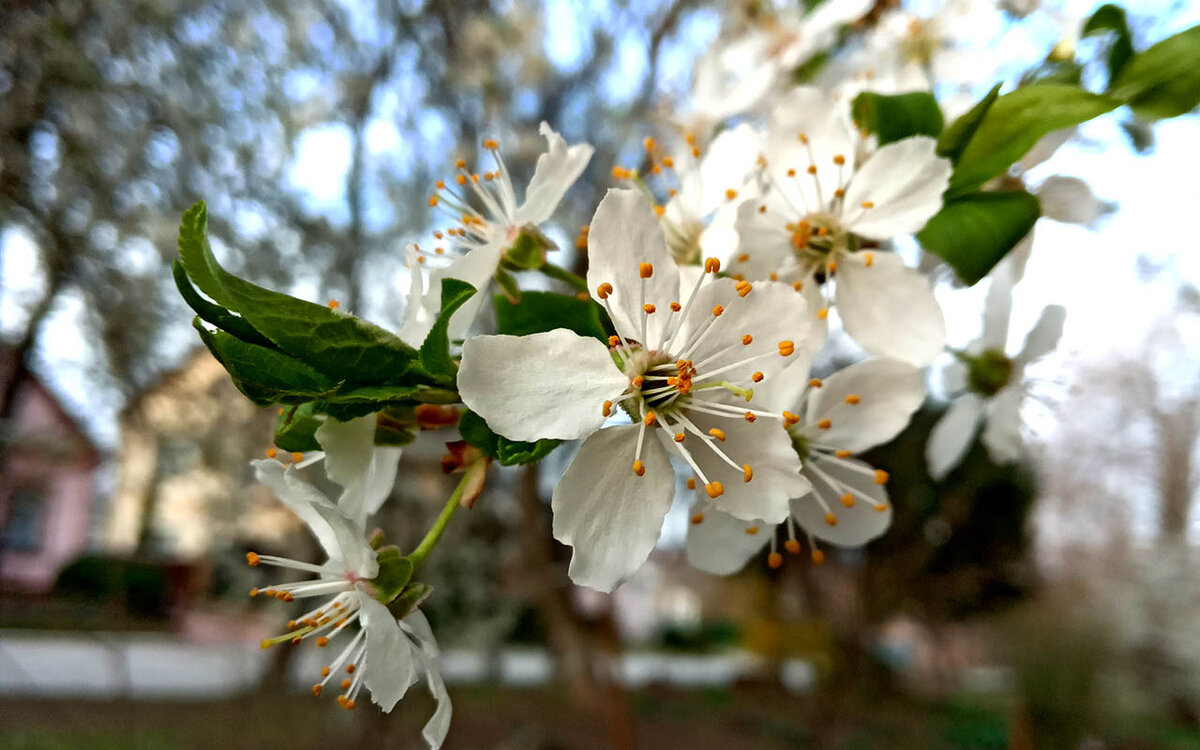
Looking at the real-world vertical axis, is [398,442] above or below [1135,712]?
above

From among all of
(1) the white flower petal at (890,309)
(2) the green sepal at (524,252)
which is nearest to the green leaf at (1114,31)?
(1) the white flower petal at (890,309)

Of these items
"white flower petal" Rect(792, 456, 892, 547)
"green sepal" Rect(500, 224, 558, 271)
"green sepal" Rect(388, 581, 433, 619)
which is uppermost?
"green sepal" Rect(500, 224, 558, 271)

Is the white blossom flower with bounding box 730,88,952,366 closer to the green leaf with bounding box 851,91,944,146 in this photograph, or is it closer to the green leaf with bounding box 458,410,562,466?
the green leaf with bounding box 851,91,944,146

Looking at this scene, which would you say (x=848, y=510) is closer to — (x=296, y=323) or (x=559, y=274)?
(x=559, y=274)

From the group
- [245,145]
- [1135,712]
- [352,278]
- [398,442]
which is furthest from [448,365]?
[1135,712]

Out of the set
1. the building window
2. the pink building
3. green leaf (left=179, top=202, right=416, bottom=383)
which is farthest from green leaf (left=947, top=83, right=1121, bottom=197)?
the building window

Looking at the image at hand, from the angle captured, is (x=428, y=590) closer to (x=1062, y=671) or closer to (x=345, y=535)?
(x=345, y=535)
